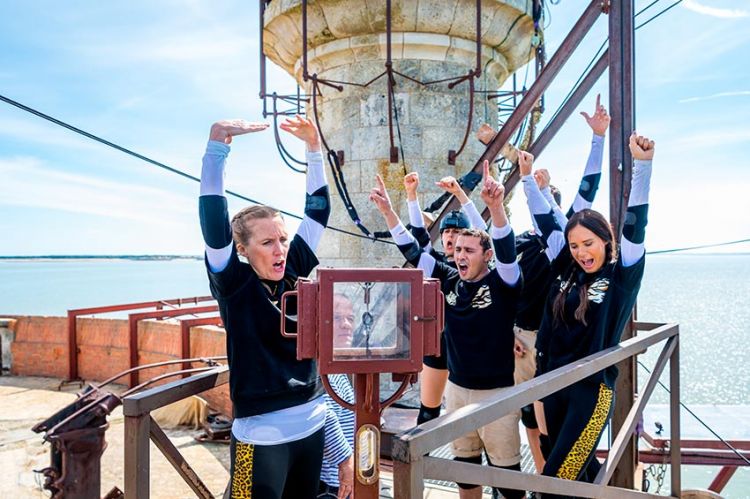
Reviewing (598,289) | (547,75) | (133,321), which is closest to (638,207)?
(598,289)

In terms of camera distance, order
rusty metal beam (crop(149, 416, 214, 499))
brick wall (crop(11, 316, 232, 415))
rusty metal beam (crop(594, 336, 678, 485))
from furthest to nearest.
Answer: brick wall (crop(11, 316, 232, 415)), rusty metal beam (crop(594, 336, 678, 485)), rusty metal beam (crop(149, 416, 214, 499))

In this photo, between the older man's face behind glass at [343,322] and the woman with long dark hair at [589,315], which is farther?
the woman with long dark hair at [589,315]

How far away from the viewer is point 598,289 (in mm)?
2713

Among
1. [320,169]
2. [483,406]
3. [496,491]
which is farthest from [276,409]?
[496,491]

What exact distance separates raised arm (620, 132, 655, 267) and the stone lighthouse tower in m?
3.67

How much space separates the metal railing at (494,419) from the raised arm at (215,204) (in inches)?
34.5

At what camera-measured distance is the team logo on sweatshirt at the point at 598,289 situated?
8.82 ft

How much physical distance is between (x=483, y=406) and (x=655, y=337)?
5.93 feet

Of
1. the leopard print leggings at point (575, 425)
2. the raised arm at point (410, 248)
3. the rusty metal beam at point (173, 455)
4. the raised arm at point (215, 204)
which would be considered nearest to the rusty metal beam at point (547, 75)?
the raised arm at point (410, 248)

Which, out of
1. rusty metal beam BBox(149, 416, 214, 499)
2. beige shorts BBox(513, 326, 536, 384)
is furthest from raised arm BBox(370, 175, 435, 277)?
rusty metal beam BBox(149, 416, 214, 499)

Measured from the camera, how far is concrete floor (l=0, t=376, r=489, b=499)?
4.63m

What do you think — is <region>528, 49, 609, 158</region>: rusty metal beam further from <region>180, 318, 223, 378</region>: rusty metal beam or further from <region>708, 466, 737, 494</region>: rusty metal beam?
<region>180, 318, 223, 378</region>: rusty metal beam

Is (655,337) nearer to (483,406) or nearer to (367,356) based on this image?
(483,406)

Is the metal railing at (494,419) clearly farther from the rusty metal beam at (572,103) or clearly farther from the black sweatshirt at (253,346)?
the rusty metal beam at (572,103)
